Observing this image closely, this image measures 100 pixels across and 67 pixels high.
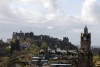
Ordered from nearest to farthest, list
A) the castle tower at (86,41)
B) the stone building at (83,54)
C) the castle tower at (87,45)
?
the stone building at (83,54), the castle tower at (87,45), the castle tower at (86,41)

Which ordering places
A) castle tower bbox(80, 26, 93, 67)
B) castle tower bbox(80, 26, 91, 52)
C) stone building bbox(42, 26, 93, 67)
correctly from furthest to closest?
castle tower bbox(80, 26, 91, 52) < castle tower bbox(80, 26, 93, 67) < stone building bbox(42, 26, 93, 67)

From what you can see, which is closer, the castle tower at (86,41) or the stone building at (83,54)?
the stone building at (83,54)

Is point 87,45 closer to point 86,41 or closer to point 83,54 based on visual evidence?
point 86,41

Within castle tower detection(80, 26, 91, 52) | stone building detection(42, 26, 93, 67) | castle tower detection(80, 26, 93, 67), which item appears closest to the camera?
stone building detection(42, 26, 93, 67)

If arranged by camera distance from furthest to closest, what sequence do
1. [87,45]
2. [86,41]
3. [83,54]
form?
[87,45]
[86,41]
[83,54]

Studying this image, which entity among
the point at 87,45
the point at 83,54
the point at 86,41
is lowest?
the point at 83,54

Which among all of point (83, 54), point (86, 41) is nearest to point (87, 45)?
point (86, 41)

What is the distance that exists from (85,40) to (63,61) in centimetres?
2729

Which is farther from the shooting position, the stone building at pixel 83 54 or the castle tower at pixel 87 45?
the castle tower at pixel 87 45

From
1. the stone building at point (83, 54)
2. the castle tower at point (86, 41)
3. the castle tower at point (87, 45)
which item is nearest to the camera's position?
the stone building at point (83, 54)

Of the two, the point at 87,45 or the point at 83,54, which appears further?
the point at 87,45

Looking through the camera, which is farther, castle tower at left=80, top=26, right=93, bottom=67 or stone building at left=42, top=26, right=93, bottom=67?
castle tower at left=80, top=26, right=93, bottom=67

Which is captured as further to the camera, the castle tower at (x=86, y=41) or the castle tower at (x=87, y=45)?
the castle tower at (x=86, y=41)

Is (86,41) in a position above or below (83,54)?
above
